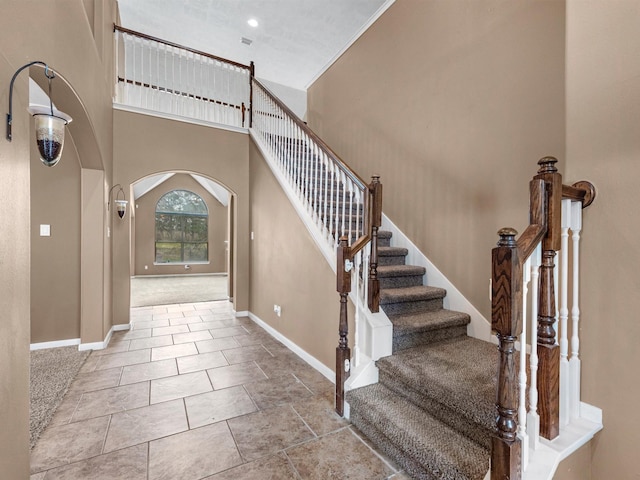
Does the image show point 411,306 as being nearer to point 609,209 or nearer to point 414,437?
point 414,437

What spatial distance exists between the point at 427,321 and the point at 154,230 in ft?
33.9

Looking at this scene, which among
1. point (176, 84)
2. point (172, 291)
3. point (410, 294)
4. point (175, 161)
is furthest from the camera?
point (172, 291)

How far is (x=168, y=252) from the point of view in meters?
10.8

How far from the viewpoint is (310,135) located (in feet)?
10.7

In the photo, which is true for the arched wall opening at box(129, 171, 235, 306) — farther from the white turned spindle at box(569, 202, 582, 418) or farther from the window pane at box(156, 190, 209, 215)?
the white turned spindle at box(569, 202, 582, 418)

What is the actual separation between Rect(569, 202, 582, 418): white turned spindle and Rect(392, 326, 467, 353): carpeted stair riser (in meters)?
1.04

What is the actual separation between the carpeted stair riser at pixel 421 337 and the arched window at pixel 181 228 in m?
10.0

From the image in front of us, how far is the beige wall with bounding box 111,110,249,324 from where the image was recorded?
4395 mm

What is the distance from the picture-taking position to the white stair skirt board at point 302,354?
2.95m

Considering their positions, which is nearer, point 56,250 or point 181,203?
point 56,250

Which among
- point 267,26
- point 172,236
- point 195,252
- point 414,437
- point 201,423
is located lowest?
point 201,423

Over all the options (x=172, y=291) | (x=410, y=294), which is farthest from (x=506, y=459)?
(x=172, y=291)

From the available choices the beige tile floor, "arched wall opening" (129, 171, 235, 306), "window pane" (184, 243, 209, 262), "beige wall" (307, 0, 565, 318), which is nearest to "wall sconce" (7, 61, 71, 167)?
the beige tile floor

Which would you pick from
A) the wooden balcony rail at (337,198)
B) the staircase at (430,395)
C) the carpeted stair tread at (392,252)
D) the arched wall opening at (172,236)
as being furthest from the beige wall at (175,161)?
the arched wall opening at (172,236)
